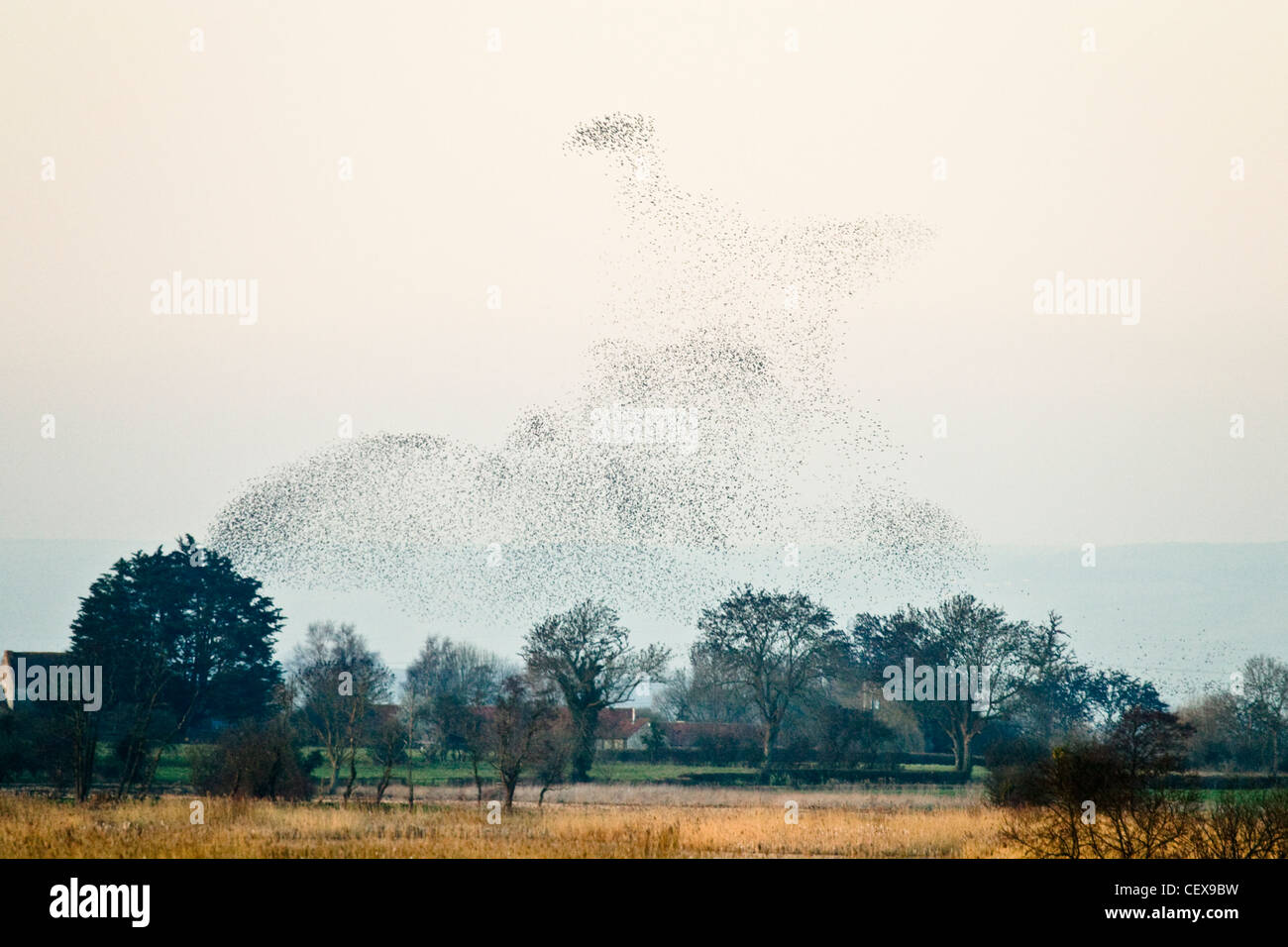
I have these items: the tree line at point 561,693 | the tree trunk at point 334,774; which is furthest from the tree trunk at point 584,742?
the tree trunk at point 334,774

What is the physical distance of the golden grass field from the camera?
2284 centimetres

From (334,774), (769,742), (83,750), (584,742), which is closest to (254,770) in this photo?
(334,774)

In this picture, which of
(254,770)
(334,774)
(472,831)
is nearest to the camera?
(472,831)

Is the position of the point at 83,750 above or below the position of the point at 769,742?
above

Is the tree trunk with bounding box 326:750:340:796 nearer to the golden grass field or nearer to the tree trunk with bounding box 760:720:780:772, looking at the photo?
the golden grass field

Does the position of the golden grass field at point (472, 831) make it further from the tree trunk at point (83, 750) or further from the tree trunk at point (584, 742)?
the tree trunk at point (584, 742)

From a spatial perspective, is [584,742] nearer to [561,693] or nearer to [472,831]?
[561,693]

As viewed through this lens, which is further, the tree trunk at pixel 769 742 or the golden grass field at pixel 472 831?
the tree trunk at pixel 769 742

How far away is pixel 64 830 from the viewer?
24297 mm

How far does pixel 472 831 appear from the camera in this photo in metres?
25.5

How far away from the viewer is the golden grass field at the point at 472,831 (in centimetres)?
2284
